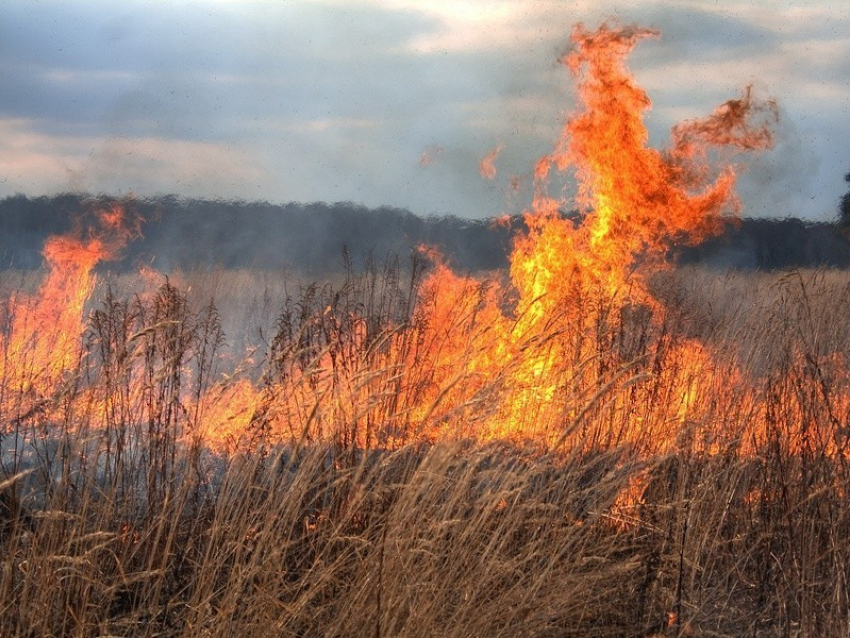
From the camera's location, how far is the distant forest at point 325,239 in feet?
74.1

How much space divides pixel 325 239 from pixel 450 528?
2446cm

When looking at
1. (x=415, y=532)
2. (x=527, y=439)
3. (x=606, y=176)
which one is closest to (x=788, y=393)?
(x=527, y=439)

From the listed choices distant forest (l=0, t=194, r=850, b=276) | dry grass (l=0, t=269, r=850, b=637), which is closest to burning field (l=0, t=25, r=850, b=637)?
dry grass (l=0, t=269, r=850, b=637)

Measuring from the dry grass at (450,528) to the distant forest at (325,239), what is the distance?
54.5ft

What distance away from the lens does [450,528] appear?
13.1 ft

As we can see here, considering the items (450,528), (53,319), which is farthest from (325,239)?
(450,528)

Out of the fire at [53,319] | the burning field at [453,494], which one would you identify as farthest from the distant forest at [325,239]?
the burning field at [453,494]

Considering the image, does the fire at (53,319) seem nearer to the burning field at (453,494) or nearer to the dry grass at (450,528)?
the burning field at (453,494)

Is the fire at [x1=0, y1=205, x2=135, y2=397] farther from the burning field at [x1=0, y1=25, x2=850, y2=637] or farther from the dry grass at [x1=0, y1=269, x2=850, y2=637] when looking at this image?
the dry grass at [x1=0, y1=269, x2=850, y2=637]

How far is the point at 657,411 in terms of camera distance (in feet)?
17.2

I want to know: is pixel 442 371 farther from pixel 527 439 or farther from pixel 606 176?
pixel 606 176

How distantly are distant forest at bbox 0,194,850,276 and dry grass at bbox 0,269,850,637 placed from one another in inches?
654

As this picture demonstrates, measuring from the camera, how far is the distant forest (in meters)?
22.6

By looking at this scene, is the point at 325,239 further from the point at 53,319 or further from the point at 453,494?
the point at 453,494
